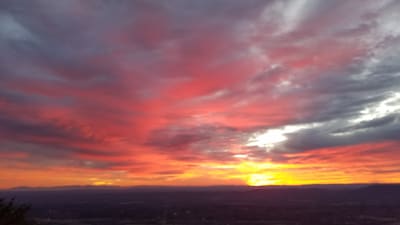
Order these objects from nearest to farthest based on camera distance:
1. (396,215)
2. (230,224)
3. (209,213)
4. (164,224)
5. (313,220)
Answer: (164,224)
(230,224)
(313,220)
(396,215)
(209,213)

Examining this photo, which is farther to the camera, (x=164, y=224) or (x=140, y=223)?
(x=140, y=223)

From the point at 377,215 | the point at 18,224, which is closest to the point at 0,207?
the point at 18,224

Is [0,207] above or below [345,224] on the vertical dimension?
above

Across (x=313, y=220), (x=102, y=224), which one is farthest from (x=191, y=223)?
(x=313, y=220)

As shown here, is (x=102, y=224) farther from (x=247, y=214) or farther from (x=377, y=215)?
(x=377, y=215)

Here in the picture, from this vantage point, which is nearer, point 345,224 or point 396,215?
point 345,224

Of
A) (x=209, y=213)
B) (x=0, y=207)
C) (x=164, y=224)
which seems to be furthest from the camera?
(x=209, y=213)

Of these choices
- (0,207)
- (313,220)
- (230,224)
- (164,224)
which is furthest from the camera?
(313,220)

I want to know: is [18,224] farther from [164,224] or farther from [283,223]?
[283,223]

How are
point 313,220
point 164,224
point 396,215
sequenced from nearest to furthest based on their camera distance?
1. point 164,224
2. point 313,220
3. point 396,215
